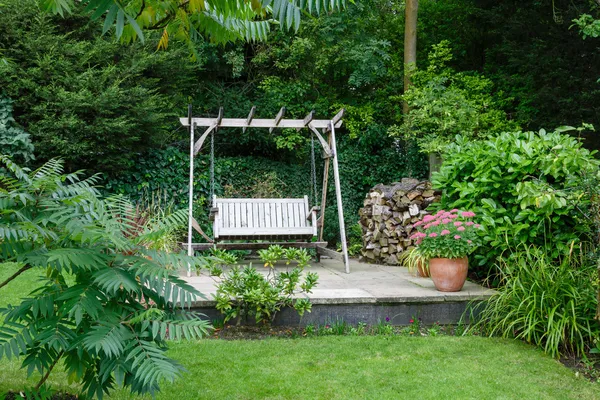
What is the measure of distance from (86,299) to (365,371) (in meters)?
2.16

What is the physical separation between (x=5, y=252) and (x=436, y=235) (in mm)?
3771

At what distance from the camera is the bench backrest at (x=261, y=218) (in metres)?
7.23

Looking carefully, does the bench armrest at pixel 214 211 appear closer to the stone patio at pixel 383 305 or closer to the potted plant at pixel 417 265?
the stone patio at pixel 383 305

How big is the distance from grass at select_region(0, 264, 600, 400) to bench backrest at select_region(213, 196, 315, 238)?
10.1 feet

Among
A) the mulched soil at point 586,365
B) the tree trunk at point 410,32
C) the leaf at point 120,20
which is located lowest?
the mulched soil at point 586,365

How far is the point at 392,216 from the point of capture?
7.75 meters

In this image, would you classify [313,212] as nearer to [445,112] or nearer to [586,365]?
[445,112]

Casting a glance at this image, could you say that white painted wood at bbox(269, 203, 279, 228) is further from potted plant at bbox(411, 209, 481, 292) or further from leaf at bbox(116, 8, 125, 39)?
leaf at bbox(116, 8, 125, 39)

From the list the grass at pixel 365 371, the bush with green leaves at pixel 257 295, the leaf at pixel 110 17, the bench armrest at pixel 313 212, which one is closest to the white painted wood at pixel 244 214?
the bench armrest at pixel 313 212

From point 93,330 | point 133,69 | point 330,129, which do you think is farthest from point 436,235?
point 133,69

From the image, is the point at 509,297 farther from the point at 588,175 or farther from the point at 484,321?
the point at 588,175

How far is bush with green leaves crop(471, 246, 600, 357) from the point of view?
3.98 m

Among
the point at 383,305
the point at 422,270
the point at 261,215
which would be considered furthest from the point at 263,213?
the point at 383,305

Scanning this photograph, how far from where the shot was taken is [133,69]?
29.4 feet
